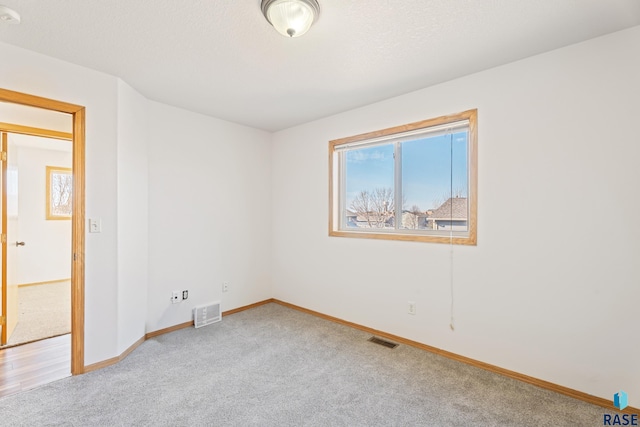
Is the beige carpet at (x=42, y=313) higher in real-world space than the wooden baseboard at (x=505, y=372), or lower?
lower

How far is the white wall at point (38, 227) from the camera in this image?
5121mm

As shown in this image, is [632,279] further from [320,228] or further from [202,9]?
[202,9]

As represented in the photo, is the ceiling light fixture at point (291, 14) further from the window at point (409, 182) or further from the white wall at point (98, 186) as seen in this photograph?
Answer: the white wall at point (98, 186)

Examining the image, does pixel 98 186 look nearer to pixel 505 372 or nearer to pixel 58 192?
pixel 505 372

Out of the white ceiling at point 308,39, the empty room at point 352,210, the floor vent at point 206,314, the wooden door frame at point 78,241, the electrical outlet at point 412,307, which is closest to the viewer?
the white ceiling at point 308,39

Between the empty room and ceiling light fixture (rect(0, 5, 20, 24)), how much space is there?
0.10ft

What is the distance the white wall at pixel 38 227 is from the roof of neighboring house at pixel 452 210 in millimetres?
6224

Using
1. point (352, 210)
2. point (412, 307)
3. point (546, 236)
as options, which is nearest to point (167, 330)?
point (352, 210)

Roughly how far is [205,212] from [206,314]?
48.1 inches

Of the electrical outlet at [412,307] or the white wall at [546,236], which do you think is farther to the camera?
the electrical outlet at [412,307]

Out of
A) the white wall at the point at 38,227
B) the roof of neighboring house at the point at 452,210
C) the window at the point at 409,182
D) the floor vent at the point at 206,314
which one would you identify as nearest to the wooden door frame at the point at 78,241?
the floor vent at the point at 206,314

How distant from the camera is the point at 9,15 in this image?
175 cm

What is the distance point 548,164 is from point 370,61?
156cm

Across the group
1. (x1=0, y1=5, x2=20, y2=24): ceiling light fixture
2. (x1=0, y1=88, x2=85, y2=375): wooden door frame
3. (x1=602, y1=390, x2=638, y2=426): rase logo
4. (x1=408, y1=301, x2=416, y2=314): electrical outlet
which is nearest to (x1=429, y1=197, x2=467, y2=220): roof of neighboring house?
(x1=408, y1=301, x2=416, y2=314): electrical outlet
